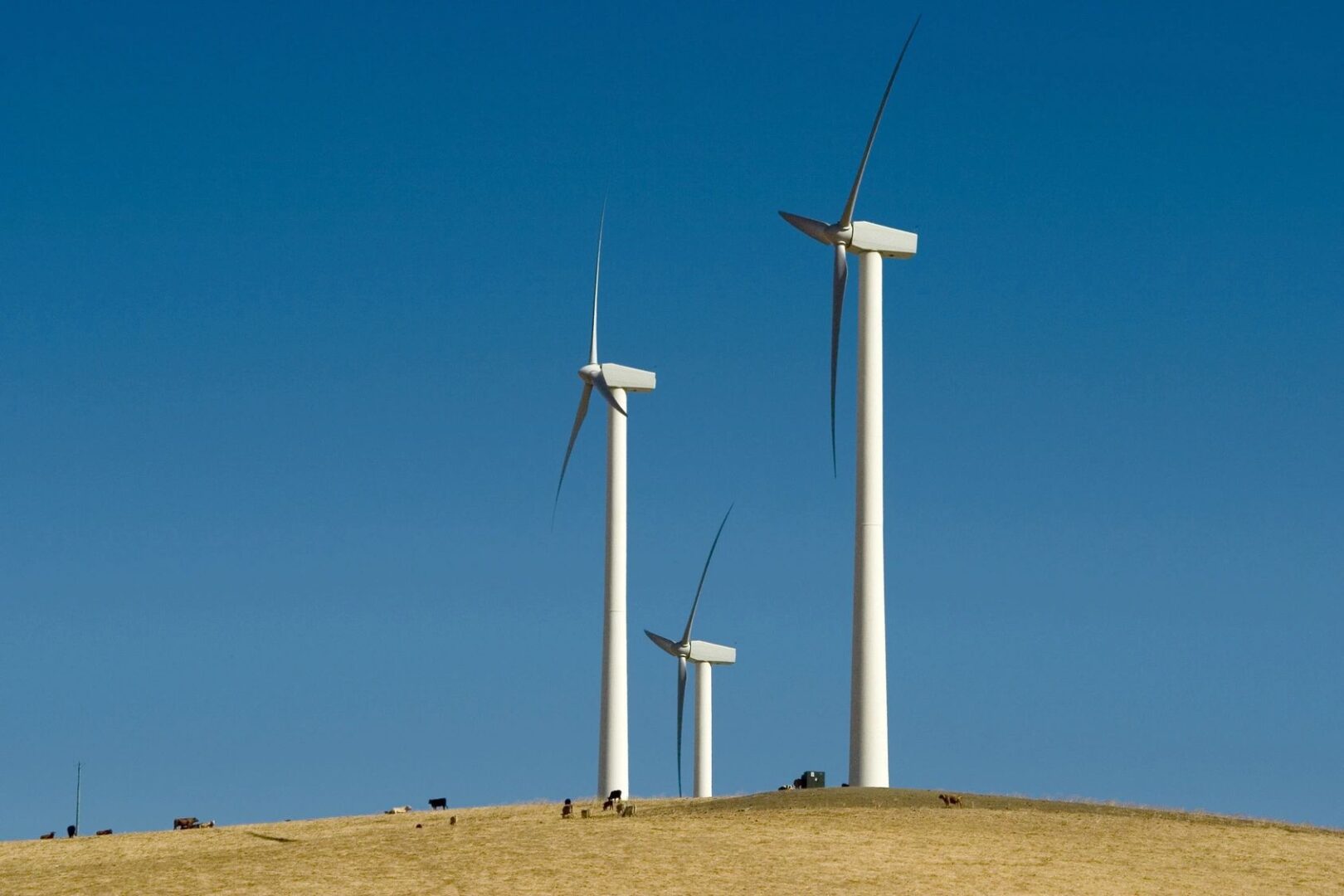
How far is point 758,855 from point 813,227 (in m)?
23.5

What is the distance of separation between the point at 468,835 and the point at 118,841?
12.2 m

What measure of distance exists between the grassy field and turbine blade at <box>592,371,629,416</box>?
2212 cm

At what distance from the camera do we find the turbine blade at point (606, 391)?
77.5 m

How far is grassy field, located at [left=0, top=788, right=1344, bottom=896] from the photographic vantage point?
42.6 metres

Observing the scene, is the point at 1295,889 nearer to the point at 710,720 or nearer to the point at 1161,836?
the point at 1161,836

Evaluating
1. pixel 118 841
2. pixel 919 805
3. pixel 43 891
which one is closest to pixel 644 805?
pixel 919 805

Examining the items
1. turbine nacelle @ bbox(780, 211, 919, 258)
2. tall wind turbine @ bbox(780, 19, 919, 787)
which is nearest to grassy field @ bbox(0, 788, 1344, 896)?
tall wind turbine @ bbox(780, 19, 919, 787)

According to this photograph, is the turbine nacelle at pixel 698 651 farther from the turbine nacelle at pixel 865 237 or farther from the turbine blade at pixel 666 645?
the turbine nacelle at pixel 865 237

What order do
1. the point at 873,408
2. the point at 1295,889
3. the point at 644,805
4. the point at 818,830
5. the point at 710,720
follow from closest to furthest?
the point at 1295,889 < the point at 818,830 < the point at 873,408 < the point at 644,805 < the point at 710,720

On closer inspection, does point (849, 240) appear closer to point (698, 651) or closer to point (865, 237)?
point (865, 237)

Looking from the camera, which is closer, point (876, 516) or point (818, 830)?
point (818, 830)

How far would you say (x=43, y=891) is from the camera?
44438 millimetres

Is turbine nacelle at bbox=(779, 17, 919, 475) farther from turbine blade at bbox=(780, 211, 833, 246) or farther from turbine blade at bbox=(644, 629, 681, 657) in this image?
turbine blade at bbox=(644, 629, 681, 657)

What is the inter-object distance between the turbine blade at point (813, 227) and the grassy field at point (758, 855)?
1662 centimetres
